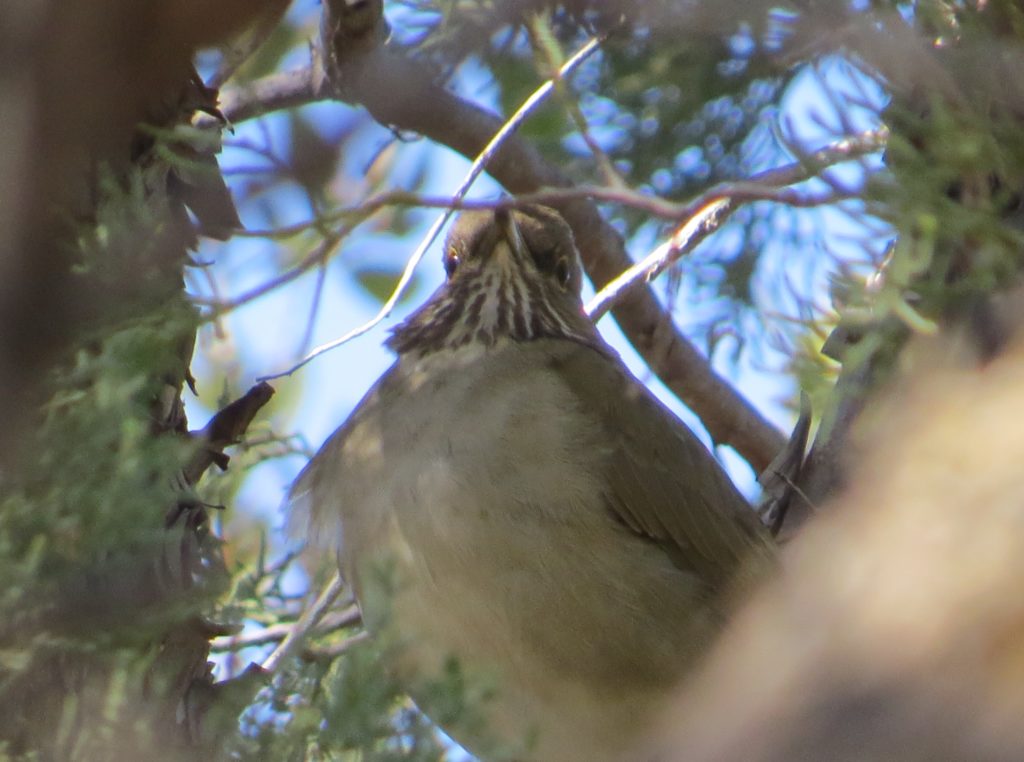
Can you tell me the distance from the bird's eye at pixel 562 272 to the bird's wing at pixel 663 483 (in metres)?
0.46

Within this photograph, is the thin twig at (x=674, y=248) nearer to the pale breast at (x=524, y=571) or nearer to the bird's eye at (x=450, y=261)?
the bird's eye at (x=450, y=261)

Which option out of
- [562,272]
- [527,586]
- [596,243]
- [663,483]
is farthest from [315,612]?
[596,243]

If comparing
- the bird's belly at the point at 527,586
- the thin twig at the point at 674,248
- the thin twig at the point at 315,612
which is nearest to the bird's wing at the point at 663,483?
the bird's belly at the point at 527,586

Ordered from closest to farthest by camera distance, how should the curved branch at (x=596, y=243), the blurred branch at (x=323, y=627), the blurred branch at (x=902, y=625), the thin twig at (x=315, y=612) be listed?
1. the blurred branch at (x=902, y=625)
2. the thin twig at (x=315, y=612)
3. the blurred branch at (x=323, y=627)
4. the curved branch at (x=596, y=243)

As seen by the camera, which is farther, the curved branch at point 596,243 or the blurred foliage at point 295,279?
the curved branch at point 596,243

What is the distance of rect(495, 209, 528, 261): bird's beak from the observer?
482cm

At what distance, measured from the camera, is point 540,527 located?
3.81 meters

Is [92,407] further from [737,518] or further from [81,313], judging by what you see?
[737,518]

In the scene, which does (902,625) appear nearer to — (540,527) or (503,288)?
(540,527)

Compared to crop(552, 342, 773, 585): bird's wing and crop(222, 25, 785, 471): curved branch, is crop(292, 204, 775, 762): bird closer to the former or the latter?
crop(552, 342, 773, 585): bird's wing

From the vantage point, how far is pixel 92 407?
236 cm

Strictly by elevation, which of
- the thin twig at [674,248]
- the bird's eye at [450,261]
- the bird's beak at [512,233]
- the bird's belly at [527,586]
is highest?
the bird's eye at [450,261]

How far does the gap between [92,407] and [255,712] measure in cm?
58

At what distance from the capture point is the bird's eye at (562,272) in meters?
4.96
